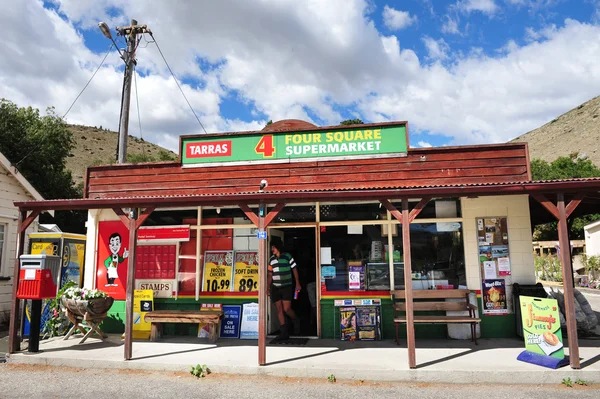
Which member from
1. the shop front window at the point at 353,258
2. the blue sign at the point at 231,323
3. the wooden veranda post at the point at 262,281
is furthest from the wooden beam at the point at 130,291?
the shop front window at the point at 353,258

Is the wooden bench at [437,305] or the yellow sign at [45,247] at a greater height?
the yellow sign at [45,247]

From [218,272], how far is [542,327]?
5865mm

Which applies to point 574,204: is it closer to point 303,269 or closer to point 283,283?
point 283,283

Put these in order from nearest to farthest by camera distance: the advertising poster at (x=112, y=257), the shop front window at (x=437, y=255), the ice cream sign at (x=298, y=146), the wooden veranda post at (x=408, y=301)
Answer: the wooden veranda post at (x=408, y=301)
the shop front window at (x=437, y=255)
the ice cream sign at (x=298, y=146)
the advertising poster at (x=112, y=257)

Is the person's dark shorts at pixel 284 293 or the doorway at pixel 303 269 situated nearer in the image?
the person's dark shorts at pixel 284 293

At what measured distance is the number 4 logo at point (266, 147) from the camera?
9.24 m

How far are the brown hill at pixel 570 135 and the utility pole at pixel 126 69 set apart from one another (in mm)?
62053

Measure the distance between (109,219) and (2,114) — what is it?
59.4 ft

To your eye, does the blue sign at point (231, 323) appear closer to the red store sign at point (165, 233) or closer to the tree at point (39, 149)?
the red store sign at point (165, 233)

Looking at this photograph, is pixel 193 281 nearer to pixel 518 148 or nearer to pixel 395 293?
pixel 395 293

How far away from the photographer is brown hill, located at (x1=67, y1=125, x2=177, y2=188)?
204 feet

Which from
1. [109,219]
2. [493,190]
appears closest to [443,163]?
[493,190]

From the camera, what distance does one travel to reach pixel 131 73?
12109 mm

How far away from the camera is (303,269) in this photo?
35.1 ft
